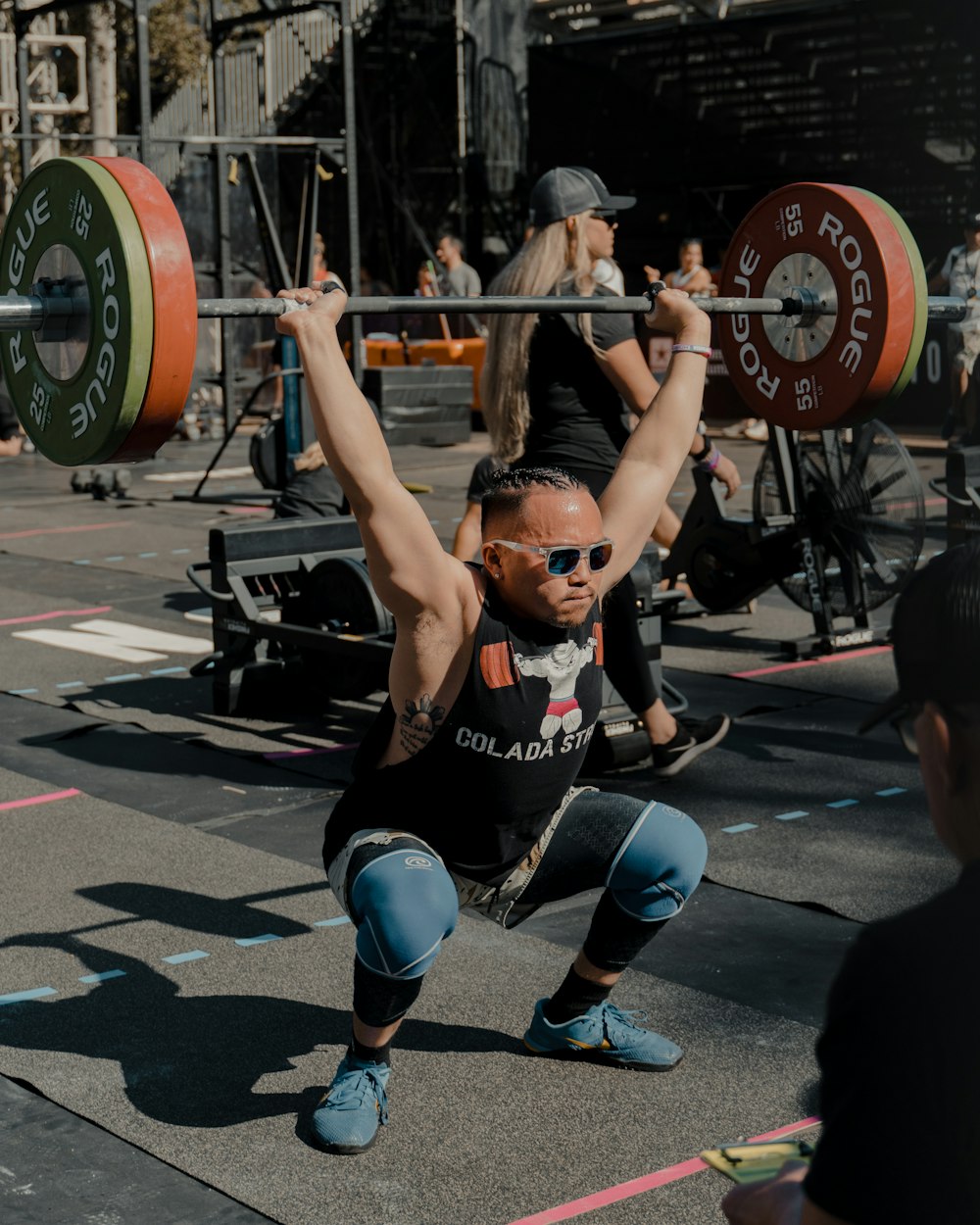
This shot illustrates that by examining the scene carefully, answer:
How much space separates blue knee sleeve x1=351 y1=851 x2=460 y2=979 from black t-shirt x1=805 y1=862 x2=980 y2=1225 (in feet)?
5.62

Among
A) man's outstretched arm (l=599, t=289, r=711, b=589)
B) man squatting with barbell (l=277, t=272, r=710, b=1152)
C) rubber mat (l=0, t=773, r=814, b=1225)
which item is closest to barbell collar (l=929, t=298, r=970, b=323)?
man's outstretched arm (l=599, t=289, r=711, b=589)

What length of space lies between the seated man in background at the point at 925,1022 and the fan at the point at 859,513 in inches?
221

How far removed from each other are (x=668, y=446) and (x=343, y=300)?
73 cm

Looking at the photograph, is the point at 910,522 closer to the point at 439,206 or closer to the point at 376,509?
the point at 376,509

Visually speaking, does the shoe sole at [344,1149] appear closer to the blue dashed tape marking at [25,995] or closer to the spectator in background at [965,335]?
the blue dashed tape marking at [25,995]

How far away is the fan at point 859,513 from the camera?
6891 mm

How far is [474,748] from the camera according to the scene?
3061mm

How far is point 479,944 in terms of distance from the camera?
411cm

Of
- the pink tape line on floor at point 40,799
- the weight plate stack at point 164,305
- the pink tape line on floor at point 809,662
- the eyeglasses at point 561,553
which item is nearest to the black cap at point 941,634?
the eyeglasses at point 561,553

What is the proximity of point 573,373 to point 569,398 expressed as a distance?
0.24 feet

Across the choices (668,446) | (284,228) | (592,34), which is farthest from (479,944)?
(284,228)

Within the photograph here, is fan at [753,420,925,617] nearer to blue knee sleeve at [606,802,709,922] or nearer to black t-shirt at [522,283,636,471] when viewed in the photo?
black t-shirt at [522,283,636,471]

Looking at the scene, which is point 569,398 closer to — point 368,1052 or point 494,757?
point 494,757

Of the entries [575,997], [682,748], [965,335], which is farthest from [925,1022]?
[965,335]
